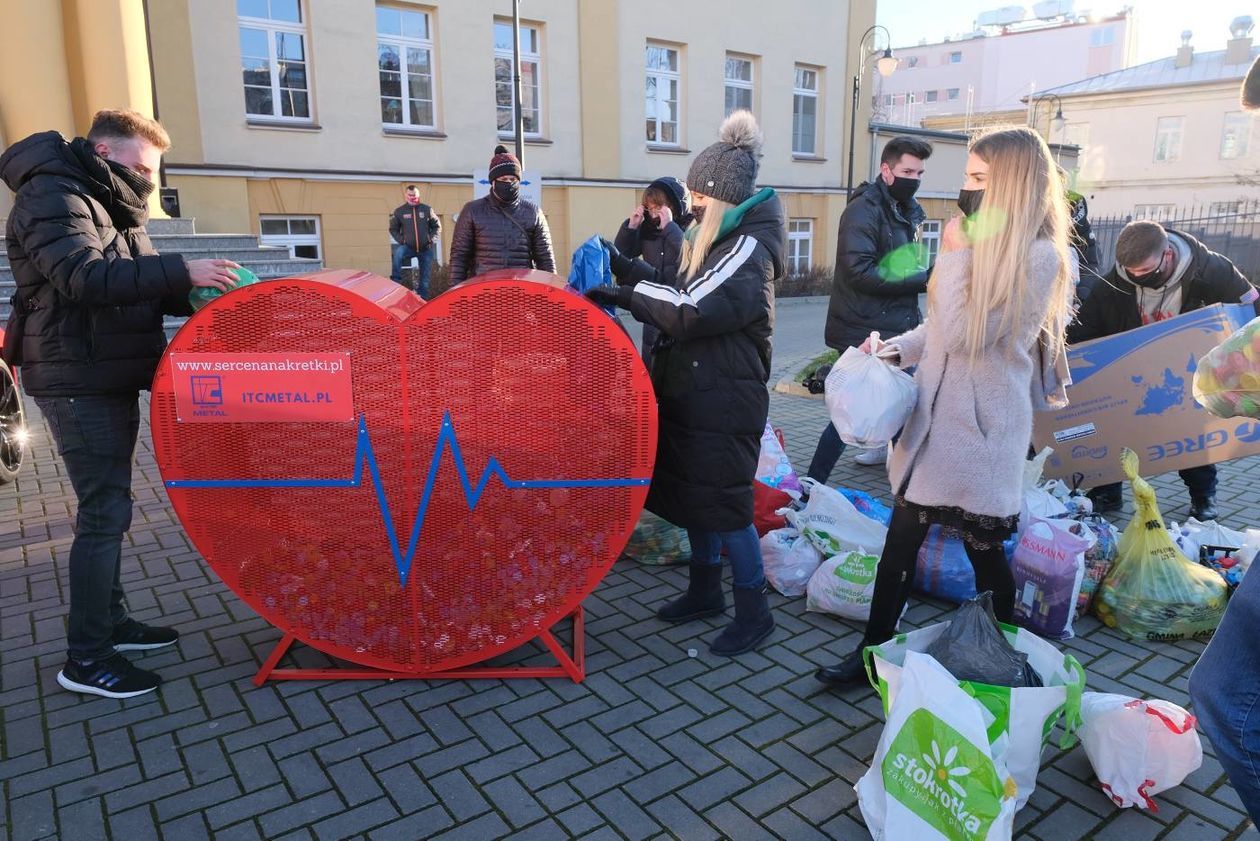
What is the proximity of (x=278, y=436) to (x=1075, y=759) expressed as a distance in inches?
112

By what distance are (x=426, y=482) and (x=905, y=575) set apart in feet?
5.55

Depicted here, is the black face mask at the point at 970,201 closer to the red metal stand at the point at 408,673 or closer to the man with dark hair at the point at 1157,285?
the man with dark hair at the point at 1157,285

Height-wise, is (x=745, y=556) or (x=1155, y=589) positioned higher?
(x=745, y=556)

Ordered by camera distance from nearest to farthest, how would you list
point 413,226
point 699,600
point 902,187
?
point 699,600 < point 902,187 < point 413,226

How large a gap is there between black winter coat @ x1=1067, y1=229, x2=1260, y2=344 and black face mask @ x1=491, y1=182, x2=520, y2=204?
3.86 metres

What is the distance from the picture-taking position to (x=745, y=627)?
355 cm

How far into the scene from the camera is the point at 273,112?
15.1m

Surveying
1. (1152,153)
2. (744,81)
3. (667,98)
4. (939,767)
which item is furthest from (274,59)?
(1152,153)

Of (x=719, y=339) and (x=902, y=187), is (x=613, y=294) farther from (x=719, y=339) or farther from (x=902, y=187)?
(x=902, y=187)

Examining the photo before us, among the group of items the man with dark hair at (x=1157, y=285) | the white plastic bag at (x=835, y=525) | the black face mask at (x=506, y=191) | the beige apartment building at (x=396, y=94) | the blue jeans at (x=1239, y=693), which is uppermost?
the beige apartment building at (x=396, y=94)

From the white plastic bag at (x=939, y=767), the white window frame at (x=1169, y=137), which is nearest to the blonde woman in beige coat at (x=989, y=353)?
the white plastic bag at (x=939, y=767)

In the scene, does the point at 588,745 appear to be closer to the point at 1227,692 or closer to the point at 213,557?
the point at 213,557

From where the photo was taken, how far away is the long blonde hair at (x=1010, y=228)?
2.63 meters

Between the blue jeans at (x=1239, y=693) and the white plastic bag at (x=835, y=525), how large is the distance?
207cm
